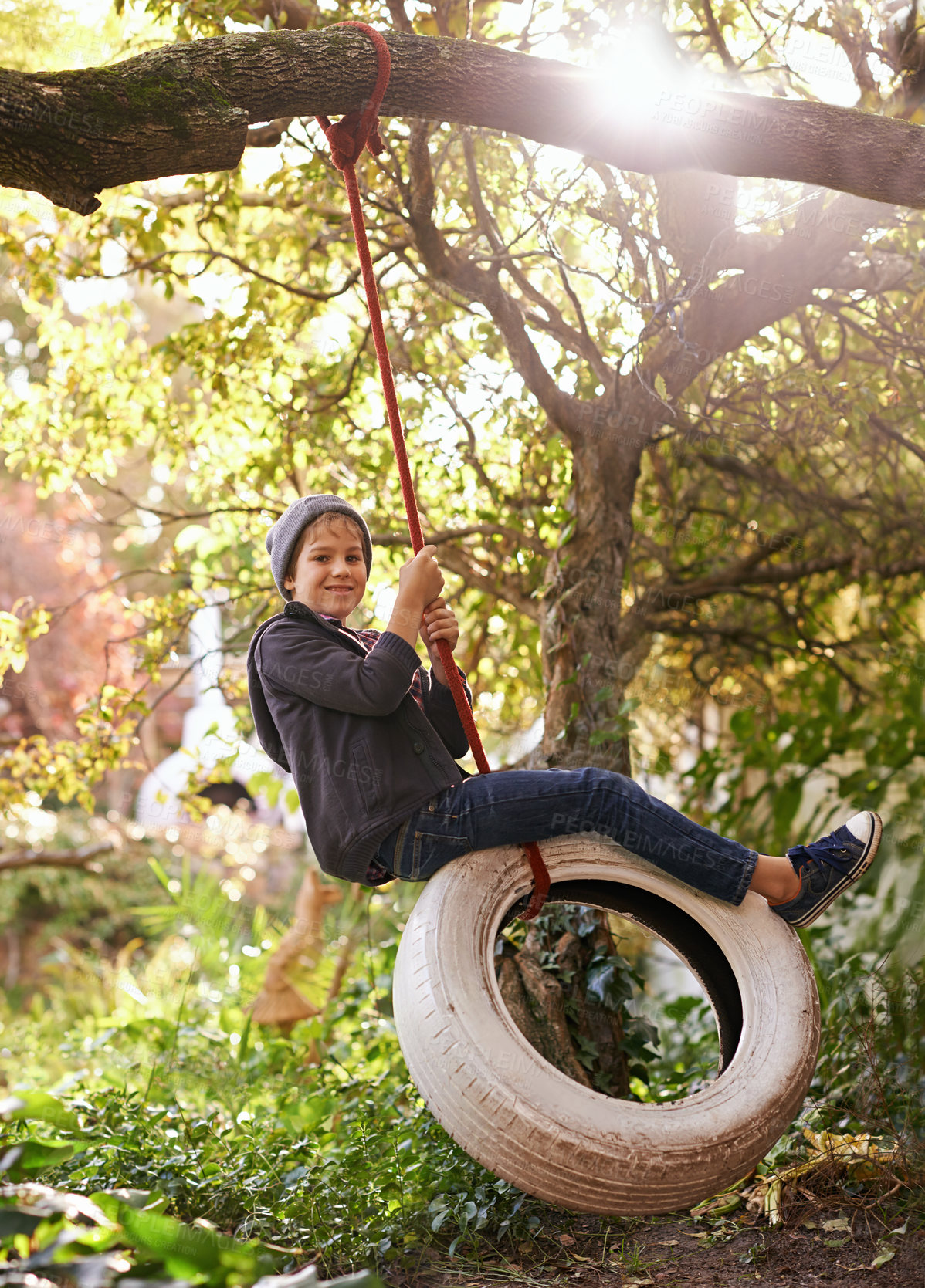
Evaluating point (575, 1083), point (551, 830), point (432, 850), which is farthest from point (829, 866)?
point (432, 850)

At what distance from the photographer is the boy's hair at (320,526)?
2.60m

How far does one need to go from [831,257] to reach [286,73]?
196 cm

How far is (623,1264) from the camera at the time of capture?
2.48 metres

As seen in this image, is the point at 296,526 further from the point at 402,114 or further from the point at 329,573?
the point at 402,114

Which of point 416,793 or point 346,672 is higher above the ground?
point 346,672

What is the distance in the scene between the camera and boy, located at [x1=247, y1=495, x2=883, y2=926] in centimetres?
234

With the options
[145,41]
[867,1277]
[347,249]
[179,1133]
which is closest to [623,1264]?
[867,1277]

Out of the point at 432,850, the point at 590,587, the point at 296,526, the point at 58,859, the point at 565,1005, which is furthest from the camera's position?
the point at 58,859

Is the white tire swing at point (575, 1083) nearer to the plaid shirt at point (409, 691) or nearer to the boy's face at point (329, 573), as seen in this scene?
the plaid shirt at point (409, 691)

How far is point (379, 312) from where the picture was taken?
2496 mm

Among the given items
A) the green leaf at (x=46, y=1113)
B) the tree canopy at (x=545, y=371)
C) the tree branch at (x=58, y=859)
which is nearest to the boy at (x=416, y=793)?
the tree canopy at (x=545, y=371)

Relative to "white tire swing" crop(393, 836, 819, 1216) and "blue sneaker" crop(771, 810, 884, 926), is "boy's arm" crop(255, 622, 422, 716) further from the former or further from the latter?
"blue sneaker" crop(771, 810, 884, 926)

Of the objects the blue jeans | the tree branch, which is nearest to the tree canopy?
the blue jeans

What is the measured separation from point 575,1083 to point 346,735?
92cm
